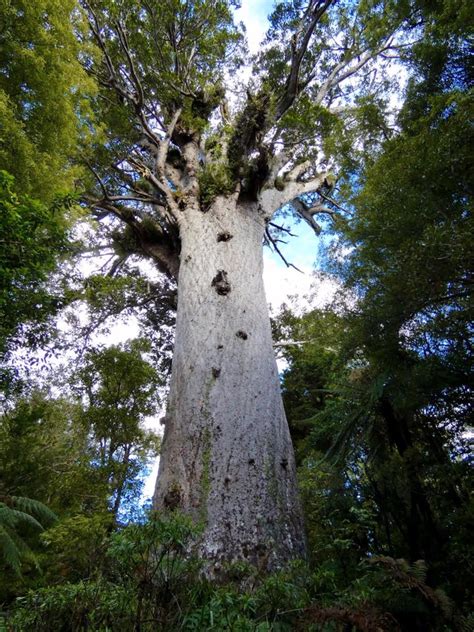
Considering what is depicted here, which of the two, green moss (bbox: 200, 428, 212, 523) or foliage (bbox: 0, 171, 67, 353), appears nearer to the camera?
green moss (bbox: 200, 428, 212, 523)

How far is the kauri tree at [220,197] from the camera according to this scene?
9.00 ft

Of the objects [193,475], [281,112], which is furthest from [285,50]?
[193,475]

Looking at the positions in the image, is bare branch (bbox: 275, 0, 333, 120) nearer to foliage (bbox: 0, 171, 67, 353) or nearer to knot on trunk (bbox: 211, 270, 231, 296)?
knot on trunk (bbox: 211, 270, 231, 296)

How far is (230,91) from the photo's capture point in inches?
336

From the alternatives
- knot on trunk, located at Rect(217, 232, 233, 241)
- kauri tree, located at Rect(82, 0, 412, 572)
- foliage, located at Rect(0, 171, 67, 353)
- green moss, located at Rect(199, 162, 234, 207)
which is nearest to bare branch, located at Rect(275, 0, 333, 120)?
kauri tree, located at Rect(82, 0, 412, 572)

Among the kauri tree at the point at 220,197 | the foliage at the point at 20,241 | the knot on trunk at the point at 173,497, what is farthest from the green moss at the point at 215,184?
the knot on trunk at the point at 173,497

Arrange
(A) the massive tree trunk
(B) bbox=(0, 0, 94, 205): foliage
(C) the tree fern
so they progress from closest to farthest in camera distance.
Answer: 1. (A) the massive tree trunk
2. (C) the tree fern
3. (B) bbox=(0, 0, 94, 205): foliage

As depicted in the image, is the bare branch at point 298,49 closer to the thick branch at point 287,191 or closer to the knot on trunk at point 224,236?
the thick branch at point 287,191

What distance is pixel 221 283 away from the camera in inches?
163

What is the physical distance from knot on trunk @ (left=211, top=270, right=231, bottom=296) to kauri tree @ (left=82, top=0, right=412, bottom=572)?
0.02 meters

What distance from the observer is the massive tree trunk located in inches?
99.5

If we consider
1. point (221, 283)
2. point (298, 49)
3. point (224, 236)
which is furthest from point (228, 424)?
point (298, 49)

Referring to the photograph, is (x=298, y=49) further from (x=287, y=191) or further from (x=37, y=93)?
(x=37, y=93)

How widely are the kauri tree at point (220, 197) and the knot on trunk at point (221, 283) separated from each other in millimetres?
16
